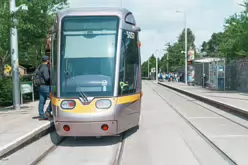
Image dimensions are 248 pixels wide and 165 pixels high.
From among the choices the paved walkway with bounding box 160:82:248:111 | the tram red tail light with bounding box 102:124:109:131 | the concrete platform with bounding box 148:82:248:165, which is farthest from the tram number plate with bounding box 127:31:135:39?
the paved walkway with bounding box 160:82:248:111

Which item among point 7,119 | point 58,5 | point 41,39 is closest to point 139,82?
point 7,119

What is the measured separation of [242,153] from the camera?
7.57 meters

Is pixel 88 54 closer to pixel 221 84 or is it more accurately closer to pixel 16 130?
pixel 16 130

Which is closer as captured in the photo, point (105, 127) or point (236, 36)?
point (105, 127)

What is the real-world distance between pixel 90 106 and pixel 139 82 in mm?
2087

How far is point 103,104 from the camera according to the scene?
329 inches

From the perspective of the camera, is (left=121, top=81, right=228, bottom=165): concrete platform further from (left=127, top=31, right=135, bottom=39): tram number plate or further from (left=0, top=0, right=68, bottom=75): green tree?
(left=0, top=0, right=68, bottom=75): green tree

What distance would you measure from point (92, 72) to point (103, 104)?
859 mm

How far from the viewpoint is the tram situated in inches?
328

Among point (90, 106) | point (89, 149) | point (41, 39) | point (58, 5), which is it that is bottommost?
point (89, 149)

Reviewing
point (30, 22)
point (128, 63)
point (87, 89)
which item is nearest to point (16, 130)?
point (87, 89)

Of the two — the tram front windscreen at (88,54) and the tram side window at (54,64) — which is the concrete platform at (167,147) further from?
the tram side window at (54,64)

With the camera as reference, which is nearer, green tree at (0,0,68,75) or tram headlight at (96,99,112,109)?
tram headlight at (96,99,112,109)

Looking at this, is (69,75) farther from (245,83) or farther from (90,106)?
(245,83)
